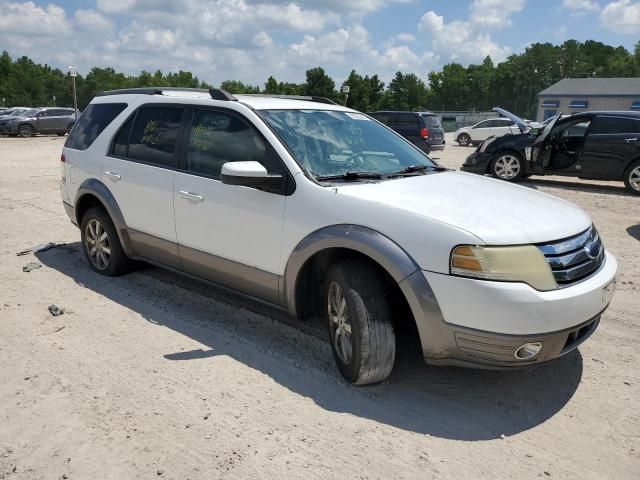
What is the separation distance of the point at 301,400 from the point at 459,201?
1.53 meters

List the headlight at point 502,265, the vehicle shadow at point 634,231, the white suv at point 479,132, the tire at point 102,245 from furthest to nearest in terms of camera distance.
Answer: the white suv at point 479,132 < the vehicle shadow at point 634,231 < the tire at point 102,245 < the headlight at point 502,265

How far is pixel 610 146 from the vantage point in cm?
1120

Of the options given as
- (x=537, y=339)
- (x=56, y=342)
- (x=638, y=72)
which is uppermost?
(x=638, y=72)

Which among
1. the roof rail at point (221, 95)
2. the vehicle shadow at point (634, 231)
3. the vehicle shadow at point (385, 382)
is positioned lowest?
the vehicle shadow at point (385, 382)

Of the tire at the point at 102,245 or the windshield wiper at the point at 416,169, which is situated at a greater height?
the windshield wiper at the point at 416,169

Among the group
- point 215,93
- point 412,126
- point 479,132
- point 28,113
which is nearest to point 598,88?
point 479,132

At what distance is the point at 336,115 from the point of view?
14.2 ft

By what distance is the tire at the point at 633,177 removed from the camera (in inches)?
436

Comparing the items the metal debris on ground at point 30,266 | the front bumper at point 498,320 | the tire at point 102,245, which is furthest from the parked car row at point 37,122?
the front bumper at point 498,320

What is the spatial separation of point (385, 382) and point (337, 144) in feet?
5.63

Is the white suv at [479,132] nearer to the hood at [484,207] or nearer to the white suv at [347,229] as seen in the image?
the white suv at [347,229]

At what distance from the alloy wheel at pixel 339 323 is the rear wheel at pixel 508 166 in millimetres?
9910

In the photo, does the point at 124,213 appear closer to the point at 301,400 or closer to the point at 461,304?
the point at 301,400

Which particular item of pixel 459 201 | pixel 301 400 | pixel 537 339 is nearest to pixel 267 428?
pixel 301 400
